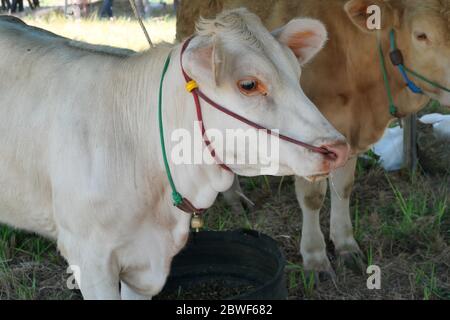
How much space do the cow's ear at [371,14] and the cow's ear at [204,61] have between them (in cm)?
145

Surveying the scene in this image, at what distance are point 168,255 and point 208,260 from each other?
0.83 metres

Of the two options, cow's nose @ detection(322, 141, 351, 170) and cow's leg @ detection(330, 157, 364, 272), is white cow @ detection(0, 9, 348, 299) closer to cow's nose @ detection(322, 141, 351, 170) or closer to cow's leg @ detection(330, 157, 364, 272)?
cow's nose @ detection(322, 141, 351, 170)

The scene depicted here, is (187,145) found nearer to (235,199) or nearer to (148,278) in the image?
(148,278)

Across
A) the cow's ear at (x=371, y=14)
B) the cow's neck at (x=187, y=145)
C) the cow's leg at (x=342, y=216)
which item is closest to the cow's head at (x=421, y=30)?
the cow's ear at (x=371, y=14)

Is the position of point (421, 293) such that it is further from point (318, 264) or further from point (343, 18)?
point (343, 18)

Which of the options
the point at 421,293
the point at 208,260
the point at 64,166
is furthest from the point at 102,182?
the point at 421,293

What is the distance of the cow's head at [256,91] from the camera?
2008mm

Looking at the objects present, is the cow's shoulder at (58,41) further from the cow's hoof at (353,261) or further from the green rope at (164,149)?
the cow's hoof at (353,261)

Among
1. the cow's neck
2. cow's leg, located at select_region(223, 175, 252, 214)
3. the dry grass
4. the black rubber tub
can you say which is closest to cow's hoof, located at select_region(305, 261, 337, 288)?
the black rubber tub

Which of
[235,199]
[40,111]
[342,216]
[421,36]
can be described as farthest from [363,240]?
[40,111]

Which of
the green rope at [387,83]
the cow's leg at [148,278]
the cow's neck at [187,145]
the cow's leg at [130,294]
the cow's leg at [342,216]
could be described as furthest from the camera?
the cow's leg at [342,216]

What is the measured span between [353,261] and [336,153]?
1.91 m

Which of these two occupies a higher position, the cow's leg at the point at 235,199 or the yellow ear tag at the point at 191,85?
the yellow ear tag at the point at 191,85

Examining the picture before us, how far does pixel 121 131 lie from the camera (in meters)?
2.39
